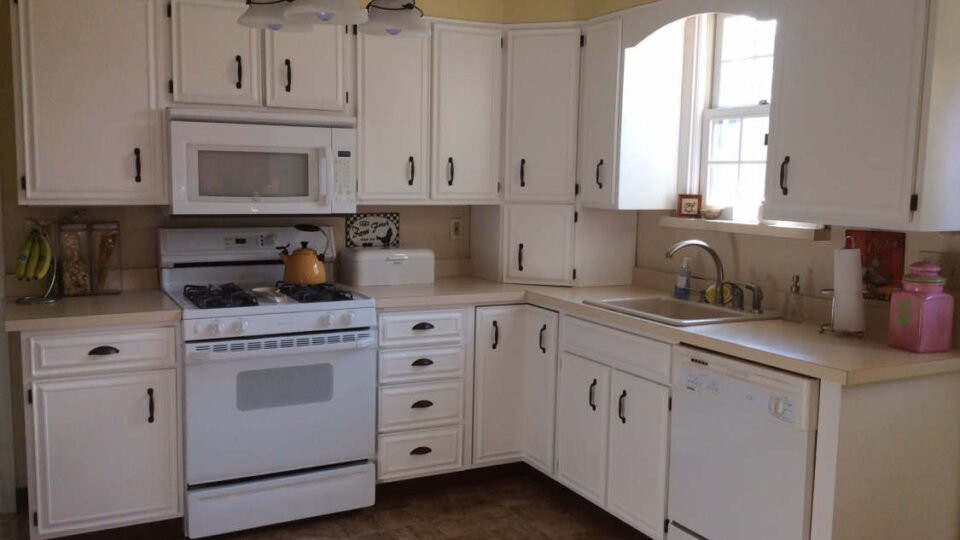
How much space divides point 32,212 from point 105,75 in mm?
697

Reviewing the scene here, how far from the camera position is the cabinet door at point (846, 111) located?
235 centimetres

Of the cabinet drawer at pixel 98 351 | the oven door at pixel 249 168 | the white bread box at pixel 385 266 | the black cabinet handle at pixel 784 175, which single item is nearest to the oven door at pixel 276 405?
the cabinet drawer at pixel 98 351

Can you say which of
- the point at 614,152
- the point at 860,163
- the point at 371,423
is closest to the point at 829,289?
the point at 860,163

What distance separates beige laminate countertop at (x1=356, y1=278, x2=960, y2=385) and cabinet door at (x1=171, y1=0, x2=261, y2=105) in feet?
3.44

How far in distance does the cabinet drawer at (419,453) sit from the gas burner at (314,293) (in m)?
0.65

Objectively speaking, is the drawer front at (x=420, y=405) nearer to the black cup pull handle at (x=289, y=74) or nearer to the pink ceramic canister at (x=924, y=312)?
the black cup pull handle at (x=289, y=74)

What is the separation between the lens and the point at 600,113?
3623mm

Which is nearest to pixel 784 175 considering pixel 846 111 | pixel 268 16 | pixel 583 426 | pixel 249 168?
pixel 846 111

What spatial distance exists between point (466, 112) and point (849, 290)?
193cm

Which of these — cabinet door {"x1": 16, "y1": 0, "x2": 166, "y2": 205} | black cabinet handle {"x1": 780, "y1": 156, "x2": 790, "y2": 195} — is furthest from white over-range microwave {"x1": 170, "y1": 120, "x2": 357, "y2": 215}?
black cabinet handle {"x1": 780, "y1": 156, "x2": 790, "y2": 195}

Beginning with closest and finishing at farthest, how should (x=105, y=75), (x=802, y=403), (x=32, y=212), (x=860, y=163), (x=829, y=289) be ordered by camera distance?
A: (x=802, y=403) < (x=860, y=163) < (x=829, y=289) < (x=105, y=75) < (x=32, y=212)

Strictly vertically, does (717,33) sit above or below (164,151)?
above

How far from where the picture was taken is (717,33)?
349 centimetres

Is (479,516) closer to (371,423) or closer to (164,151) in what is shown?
(371,423)
